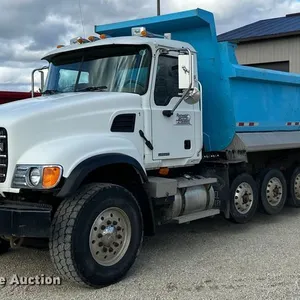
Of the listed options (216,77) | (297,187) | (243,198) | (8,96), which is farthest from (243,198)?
(8,96)

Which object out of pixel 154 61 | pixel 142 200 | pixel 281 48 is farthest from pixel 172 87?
pixel 281 48

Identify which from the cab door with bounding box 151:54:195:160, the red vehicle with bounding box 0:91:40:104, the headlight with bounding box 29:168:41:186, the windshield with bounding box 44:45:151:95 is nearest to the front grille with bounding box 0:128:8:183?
the headlight with bounding box 29:168:41:186

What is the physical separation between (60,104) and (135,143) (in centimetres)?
100

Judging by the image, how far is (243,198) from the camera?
7402mm

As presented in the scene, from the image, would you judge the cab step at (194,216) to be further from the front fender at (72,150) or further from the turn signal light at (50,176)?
the turn signal light at (50,176)

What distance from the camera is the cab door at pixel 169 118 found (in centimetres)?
573

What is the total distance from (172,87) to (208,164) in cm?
167

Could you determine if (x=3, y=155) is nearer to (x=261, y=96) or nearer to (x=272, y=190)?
(x=261, y=96)

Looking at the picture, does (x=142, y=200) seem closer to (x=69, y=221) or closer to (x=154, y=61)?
(x=69, y=221)

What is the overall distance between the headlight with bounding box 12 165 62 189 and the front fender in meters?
0.05

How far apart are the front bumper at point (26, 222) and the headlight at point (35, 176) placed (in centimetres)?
27

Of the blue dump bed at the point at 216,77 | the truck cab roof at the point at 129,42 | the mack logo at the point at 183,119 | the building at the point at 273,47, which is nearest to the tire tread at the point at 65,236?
the mack logo at the point at 183,119

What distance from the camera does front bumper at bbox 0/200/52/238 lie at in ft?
14.5

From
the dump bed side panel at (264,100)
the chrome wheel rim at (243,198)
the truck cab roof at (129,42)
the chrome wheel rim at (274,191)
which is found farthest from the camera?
the chrome wheel rim at (274,191)
